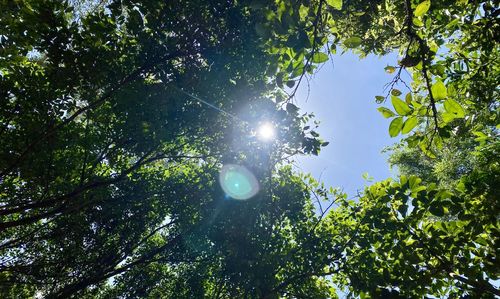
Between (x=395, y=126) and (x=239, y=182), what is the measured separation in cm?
604

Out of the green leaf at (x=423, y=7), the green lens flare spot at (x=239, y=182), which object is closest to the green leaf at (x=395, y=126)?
the green leaf at (x=423, y=7)

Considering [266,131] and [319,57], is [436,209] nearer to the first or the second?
[319,57]

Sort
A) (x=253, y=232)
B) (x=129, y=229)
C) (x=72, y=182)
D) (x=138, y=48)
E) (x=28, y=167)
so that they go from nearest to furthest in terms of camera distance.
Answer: (x=138, y=48), (x=28, y=167), (x=253, y=232), (x=72, y=182), (x=129, y=229)

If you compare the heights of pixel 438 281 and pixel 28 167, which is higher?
pixel 28 167

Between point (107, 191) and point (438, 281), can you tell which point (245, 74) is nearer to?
point (438, 281)

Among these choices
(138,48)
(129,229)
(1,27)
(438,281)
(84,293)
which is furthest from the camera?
(84,293)

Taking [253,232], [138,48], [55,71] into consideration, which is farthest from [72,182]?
[253,232]

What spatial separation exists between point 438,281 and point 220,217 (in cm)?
558

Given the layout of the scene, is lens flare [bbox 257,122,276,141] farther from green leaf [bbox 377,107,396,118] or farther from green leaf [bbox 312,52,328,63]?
green leaf [bbox 377,107,396,118]

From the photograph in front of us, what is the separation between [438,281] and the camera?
116 inches

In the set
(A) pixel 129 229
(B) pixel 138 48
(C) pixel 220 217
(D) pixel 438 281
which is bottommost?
(D) pixel 438 281

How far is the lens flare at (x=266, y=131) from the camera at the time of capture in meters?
6.43

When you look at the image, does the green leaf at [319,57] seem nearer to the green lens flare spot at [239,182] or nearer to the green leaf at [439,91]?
the green leaf at [439,91]

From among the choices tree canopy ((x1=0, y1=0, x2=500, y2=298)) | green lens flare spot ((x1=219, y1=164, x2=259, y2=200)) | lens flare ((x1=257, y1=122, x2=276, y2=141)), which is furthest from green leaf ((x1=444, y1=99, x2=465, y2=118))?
green lens flare spot ((x1=219, y1=164, x2=259, y2=200))
